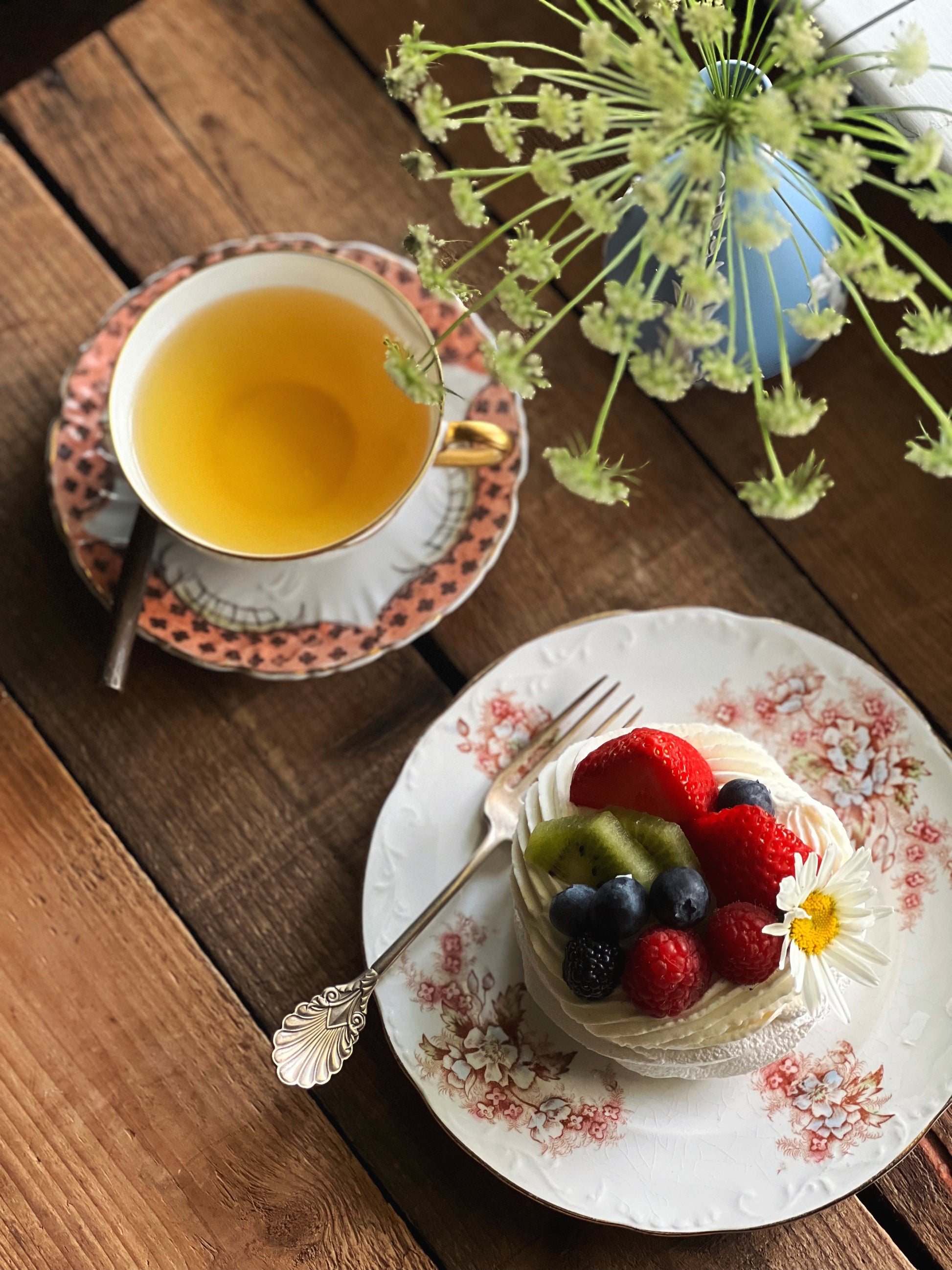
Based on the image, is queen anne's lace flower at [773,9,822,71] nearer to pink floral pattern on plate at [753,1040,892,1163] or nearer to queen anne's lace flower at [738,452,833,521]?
queen anne's lace flower at [738,452,833,521]

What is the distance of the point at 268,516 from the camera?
3.78 ft

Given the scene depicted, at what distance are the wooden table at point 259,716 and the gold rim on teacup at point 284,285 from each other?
189 millimetres

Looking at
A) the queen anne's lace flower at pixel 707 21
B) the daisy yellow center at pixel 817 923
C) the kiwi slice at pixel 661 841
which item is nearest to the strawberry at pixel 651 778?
the kiwi slice at pixel 661 841

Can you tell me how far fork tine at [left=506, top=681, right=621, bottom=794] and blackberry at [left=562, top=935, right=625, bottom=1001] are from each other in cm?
23

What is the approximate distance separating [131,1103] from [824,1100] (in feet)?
2.30

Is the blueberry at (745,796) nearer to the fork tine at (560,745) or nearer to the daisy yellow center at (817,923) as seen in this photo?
the daisy yellow center at (817,923)

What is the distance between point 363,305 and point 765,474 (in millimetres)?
498

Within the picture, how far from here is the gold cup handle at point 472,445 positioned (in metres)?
1.12

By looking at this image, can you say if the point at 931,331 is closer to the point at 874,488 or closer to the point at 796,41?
the point at 796,41

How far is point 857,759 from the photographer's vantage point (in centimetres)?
115

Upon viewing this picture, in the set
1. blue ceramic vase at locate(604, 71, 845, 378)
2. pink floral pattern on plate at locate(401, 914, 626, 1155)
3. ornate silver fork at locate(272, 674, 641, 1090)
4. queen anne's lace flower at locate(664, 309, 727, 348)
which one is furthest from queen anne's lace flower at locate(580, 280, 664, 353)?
pink floral pattern on plate at locate(401, 914, 626, 1155)

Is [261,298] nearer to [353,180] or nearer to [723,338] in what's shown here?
[353,180]

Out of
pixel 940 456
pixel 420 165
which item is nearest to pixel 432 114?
pixel 420 165

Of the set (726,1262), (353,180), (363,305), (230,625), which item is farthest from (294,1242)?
(353,180)
